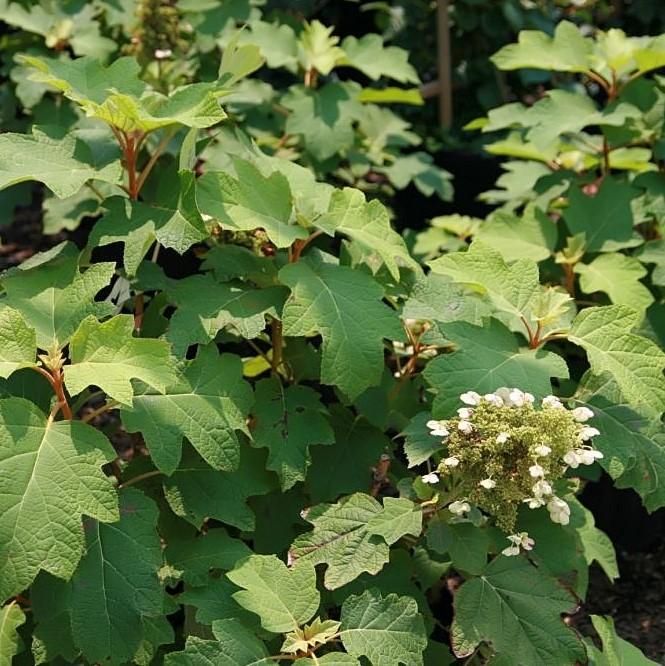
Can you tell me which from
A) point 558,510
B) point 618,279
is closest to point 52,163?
point 558,510

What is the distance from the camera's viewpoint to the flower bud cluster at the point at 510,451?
1.64 m

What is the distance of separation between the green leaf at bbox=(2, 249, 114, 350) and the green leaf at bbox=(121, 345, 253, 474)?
0.54 feet

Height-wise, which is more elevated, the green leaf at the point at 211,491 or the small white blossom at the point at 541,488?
the small white blossom at the point at 541,488

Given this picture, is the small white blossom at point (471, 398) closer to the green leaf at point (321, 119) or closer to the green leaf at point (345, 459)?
the green leaf at point (345, 459)

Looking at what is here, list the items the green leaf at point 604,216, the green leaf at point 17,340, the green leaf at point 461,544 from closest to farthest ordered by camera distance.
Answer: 1. the green leaf at point 17,340
2. the green leaf at point 461,544
3. the green leaf at point 604,216

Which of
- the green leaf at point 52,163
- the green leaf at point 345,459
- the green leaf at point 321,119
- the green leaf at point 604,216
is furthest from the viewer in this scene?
the green leaf at point 321,119

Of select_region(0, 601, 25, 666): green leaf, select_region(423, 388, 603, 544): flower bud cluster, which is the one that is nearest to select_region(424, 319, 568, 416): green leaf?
select_region(423, 388, 603, 544): flower bud cluster


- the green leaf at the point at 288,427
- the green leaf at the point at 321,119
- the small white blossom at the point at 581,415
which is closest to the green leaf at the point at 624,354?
the small white blossom at the point at 581,415

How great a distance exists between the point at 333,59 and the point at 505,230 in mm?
942

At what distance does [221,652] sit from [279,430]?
45cm

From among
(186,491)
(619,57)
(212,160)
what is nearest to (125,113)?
(186,491)

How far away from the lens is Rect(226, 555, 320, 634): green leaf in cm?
172

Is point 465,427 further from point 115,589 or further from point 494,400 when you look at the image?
point 115,589

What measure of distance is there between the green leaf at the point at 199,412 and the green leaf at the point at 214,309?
0.04 meters
